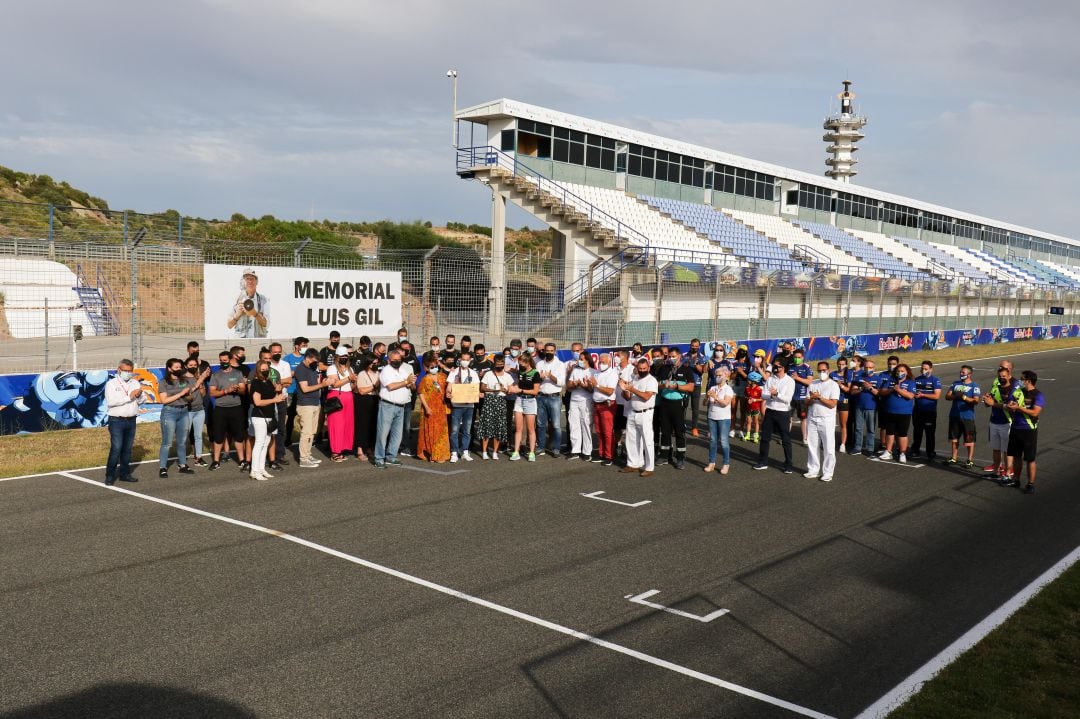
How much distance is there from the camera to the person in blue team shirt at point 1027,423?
1255 cm

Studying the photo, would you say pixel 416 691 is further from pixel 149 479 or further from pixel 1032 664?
pixel 149 479

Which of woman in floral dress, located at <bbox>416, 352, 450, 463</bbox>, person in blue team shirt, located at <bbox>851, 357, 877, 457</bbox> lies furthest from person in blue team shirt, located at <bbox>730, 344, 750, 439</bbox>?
woman in floral dress, located at <bbox>416, 352, 450, 463</bbox>

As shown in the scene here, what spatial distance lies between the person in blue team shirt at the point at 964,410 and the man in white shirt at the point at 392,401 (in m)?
9.05

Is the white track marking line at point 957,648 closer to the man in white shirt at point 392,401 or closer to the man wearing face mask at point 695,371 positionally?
the man wearing face mask at point 695,371

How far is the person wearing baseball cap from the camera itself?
56.6 ft

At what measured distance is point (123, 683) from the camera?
5996 mm

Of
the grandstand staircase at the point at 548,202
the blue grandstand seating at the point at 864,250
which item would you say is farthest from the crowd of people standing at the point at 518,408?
the blue grandstand seating at the point at 864,250

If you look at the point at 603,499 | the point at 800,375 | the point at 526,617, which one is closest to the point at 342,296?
the point at 603,499

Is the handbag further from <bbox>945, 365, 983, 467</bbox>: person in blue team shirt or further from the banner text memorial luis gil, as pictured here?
<bbox>945, 365, 983, 467</bbox>: person in blue team shirt

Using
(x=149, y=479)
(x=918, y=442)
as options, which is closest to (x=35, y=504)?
(x=149, y=479)

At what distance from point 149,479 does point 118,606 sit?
5.15 metres

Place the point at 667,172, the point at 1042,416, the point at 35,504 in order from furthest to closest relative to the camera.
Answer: the point at 667,172, the point at 1042,416, the point at 35,504

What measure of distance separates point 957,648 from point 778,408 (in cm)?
684

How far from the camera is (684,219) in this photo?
40406mm
